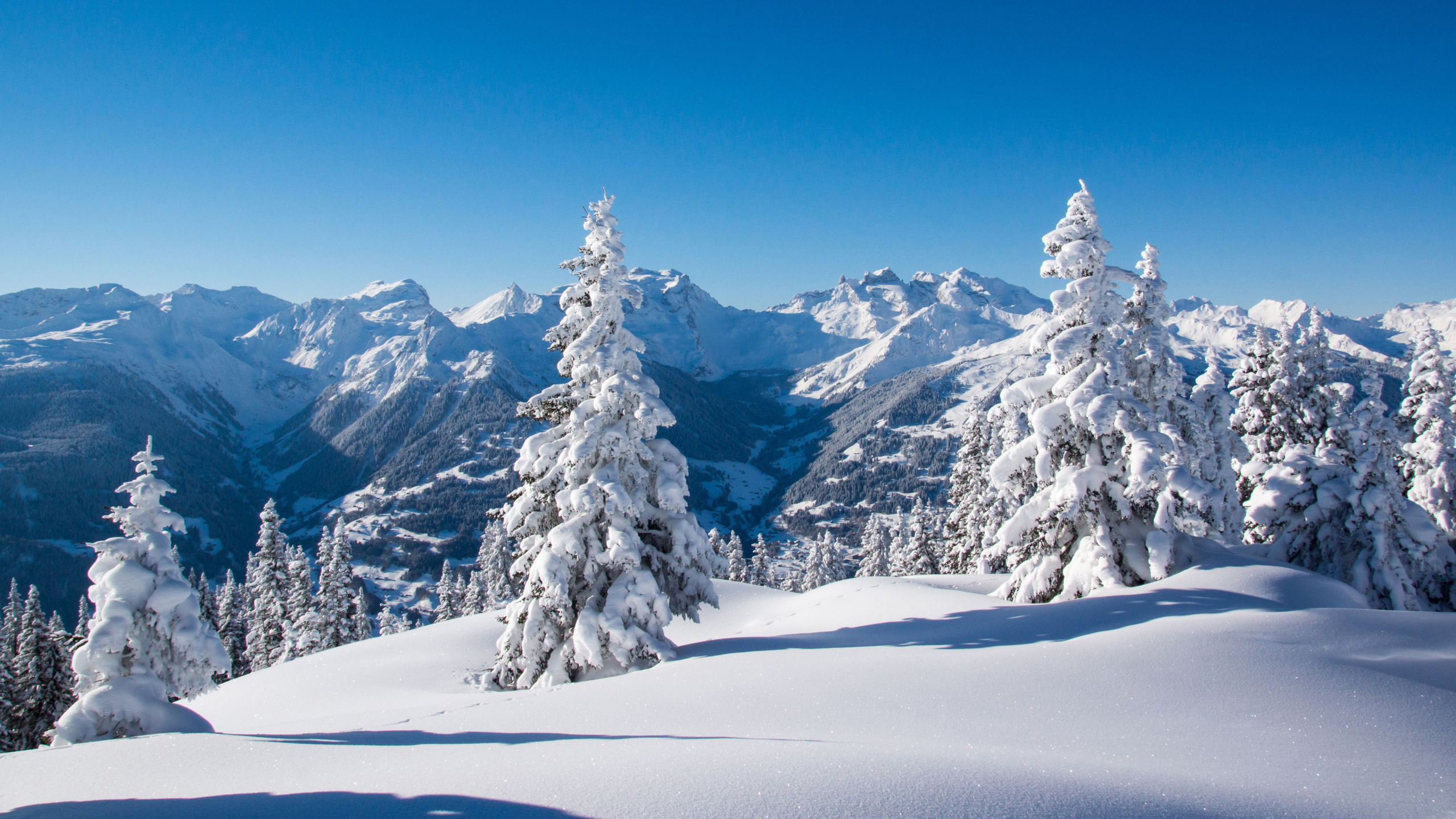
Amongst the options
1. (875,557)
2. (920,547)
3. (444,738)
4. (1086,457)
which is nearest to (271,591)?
(920,547)

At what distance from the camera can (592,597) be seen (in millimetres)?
16000

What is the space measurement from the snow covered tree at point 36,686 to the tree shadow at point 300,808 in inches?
1578

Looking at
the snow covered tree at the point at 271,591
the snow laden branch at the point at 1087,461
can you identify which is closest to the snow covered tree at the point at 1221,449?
the snow laden branch at the point at 1087,461

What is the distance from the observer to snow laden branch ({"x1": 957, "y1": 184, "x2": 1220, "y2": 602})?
49.8ft

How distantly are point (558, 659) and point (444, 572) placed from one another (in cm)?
5221

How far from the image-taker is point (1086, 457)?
1609 cm

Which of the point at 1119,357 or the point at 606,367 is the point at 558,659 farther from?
the point at 1119,357

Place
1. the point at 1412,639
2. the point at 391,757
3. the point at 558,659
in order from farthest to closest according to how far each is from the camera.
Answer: the point at 558,659
the point at 1412,639
the point at 391,757

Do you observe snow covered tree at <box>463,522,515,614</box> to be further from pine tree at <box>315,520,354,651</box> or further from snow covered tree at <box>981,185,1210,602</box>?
snow covered tree at <box>981,185,1210,602</box>

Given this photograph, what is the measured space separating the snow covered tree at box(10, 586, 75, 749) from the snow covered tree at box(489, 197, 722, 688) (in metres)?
35.0

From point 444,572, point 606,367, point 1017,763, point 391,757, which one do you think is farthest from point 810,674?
point 444,572

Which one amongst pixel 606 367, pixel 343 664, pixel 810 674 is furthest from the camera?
pixel 343 664

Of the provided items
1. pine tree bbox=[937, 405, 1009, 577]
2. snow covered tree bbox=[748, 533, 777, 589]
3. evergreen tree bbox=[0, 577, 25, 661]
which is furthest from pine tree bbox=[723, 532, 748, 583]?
evergreen tree bbox=[0, 577, 25, 661]

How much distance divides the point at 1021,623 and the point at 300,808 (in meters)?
12.6
